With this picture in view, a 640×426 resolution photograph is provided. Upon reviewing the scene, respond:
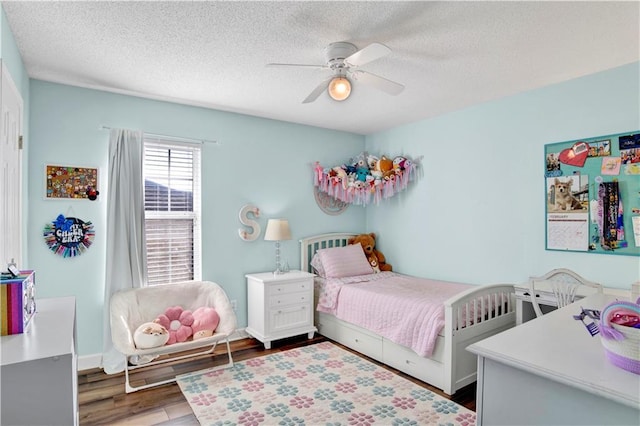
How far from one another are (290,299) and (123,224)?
1.79 metres

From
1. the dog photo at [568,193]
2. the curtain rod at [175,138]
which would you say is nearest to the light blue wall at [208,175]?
the curtain rod at [175,138]

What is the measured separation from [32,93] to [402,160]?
3.72m

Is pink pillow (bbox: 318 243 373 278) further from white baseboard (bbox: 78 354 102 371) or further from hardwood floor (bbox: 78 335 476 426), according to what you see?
white baseboard (bbox: 78 354 102 371)

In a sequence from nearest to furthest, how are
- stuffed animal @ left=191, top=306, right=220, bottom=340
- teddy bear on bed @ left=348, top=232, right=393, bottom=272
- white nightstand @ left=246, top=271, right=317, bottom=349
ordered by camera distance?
stuffed animal @ left=191, top=306, right=220, bottom=340
white nightstand @ left=246, top=271, right=317, bottom=349
teddy bear on bed @ left=348, top=232, right=393, bottom=272

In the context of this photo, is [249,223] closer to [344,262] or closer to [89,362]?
[344,262]

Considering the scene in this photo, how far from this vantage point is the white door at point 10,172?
6.32 feet

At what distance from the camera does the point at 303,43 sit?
7.66 ft

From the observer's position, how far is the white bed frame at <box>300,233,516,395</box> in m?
2.72

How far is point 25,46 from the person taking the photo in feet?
7.89

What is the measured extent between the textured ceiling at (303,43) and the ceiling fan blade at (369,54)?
15 centimetres

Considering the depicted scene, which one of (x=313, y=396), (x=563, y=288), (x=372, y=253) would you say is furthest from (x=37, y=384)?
(x=372, y=253)

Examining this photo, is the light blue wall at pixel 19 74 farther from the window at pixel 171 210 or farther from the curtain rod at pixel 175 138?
the window at pixel 171 210

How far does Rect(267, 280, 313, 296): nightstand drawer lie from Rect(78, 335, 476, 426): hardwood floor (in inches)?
26.7

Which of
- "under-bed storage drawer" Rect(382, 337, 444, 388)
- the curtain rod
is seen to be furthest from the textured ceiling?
"under-bed storage drawer" Rect(382, 337, 444, 388)
